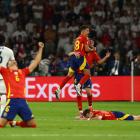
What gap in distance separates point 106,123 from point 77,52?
3215mm

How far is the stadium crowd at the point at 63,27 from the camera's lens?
30641 millimetres

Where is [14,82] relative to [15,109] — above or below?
above

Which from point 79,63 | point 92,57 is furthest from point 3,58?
point 92,57

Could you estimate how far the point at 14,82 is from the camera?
15836mm

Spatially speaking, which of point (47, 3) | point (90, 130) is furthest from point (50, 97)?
point (90, 130)

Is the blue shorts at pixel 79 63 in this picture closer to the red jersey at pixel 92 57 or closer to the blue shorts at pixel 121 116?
the red jersey at pixel 92 57

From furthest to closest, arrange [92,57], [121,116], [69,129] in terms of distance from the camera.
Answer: [92,57] → [121,116] → [69,129]

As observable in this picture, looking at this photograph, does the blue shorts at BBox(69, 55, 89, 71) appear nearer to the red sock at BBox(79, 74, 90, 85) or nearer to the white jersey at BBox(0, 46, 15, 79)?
the red sock at BBox(79, 74, 90, 85)

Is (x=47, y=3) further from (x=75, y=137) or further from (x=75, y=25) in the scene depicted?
(x=75, y=137)

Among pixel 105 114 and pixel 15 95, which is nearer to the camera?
pixel 15 95

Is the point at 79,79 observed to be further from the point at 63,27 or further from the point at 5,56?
the point at 63,27

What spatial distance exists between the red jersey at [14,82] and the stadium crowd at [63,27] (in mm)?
13477

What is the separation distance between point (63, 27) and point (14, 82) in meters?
16.8

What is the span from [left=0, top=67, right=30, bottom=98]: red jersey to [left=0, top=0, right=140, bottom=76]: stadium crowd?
13477mm
